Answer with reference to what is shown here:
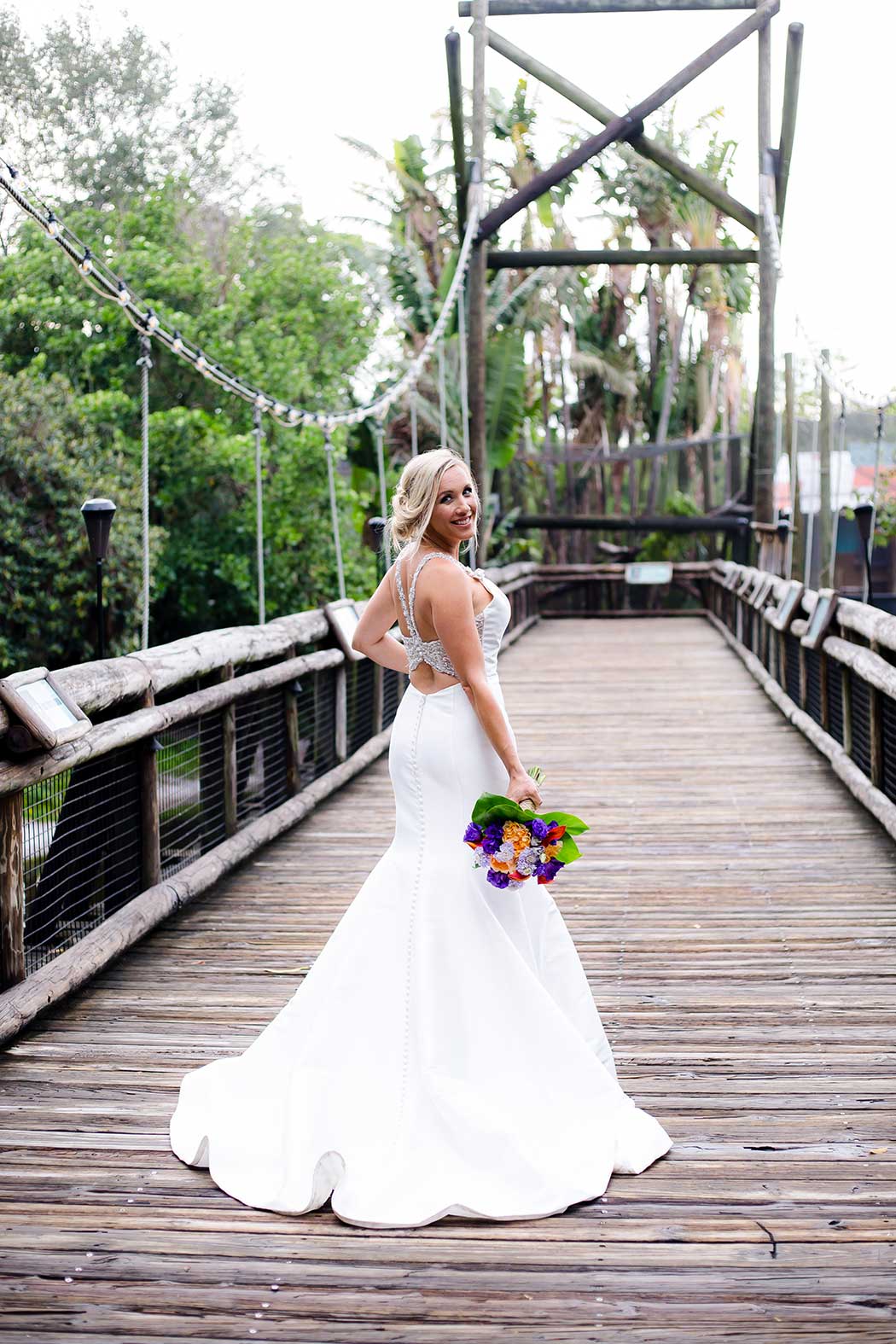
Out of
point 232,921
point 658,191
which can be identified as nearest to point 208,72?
point 658,191

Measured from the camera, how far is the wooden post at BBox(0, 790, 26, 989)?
10.6ft

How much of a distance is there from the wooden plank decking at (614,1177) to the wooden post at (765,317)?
7781 mm

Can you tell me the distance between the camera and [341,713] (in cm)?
674

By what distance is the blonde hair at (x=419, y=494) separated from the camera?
2.71m

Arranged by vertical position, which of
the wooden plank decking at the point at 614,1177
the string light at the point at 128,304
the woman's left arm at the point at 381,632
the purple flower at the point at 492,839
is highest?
the string light at the point at 128,304

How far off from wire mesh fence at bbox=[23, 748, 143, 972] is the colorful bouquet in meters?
1.57

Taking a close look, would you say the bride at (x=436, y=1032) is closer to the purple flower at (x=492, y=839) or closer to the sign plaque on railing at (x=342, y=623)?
the purple flower at (x=492, y=839)

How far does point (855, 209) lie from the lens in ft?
97.8

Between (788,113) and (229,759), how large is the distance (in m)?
9.30

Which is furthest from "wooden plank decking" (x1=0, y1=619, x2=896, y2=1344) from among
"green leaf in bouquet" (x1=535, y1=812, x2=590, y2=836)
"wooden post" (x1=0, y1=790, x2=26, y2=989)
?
"green leaf in bouquet" (x1=535, y1=812, x2=590, y2=836)

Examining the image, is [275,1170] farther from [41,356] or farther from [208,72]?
[208,72]

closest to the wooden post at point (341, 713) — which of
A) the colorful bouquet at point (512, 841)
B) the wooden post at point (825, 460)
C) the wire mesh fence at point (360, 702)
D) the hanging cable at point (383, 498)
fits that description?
the wire mesh fence at point (360, 702)

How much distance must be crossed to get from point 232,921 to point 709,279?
2211 cm

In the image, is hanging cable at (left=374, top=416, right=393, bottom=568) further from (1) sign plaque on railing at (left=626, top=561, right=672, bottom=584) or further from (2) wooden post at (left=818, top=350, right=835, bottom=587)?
(1) sign plaque on railing at (left=626, top=561, right=672, bottom=584)
